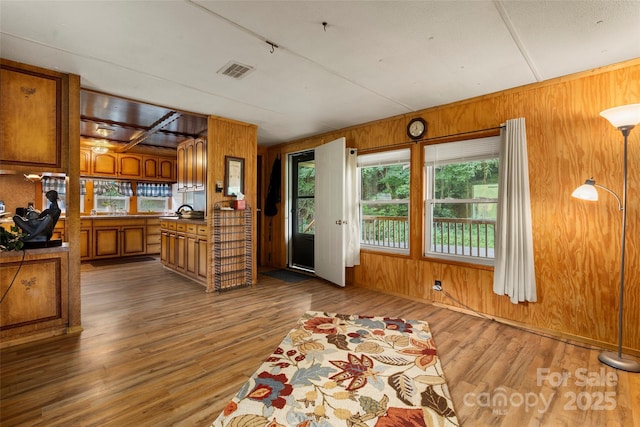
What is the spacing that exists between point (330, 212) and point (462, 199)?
5.90 ft

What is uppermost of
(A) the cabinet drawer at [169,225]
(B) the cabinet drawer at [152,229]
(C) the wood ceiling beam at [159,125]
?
(C) the wood ceiling beam at [159,125]

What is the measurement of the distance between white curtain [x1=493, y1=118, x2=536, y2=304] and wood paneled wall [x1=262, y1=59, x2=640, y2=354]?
9 cm

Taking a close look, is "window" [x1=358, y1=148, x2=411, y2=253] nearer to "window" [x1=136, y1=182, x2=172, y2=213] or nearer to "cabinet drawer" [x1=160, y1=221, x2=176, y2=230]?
"cabinet drawer" [x1=160, y1=221, x2=176, y2=230]

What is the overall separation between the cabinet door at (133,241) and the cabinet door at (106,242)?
0.10 metres

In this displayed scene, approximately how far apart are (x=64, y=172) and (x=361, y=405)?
3179 mm

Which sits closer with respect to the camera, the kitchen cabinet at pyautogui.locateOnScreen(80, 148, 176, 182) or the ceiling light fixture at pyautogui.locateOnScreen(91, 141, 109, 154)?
the ceiling light fixture at pyautogui.locateOnScreen(91, 141, 109, 154)

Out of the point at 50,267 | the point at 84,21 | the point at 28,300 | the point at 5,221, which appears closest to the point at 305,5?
the point at 84,21

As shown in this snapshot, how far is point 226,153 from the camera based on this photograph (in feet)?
13.7

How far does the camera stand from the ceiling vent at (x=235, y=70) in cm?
253

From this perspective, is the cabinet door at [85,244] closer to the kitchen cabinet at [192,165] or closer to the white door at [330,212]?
the kitchen cabinet at [192,165]

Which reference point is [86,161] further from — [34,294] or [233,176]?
[34,294]

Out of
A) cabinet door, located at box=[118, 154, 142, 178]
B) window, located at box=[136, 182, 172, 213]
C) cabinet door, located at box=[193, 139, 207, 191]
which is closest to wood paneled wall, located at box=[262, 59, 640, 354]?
cabinet door, located at box=[193, 139, 207, 191]

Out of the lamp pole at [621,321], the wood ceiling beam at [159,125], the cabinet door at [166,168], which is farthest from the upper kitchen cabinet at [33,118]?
the lamp pole at [621,321]

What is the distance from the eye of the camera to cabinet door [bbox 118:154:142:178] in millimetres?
6414
